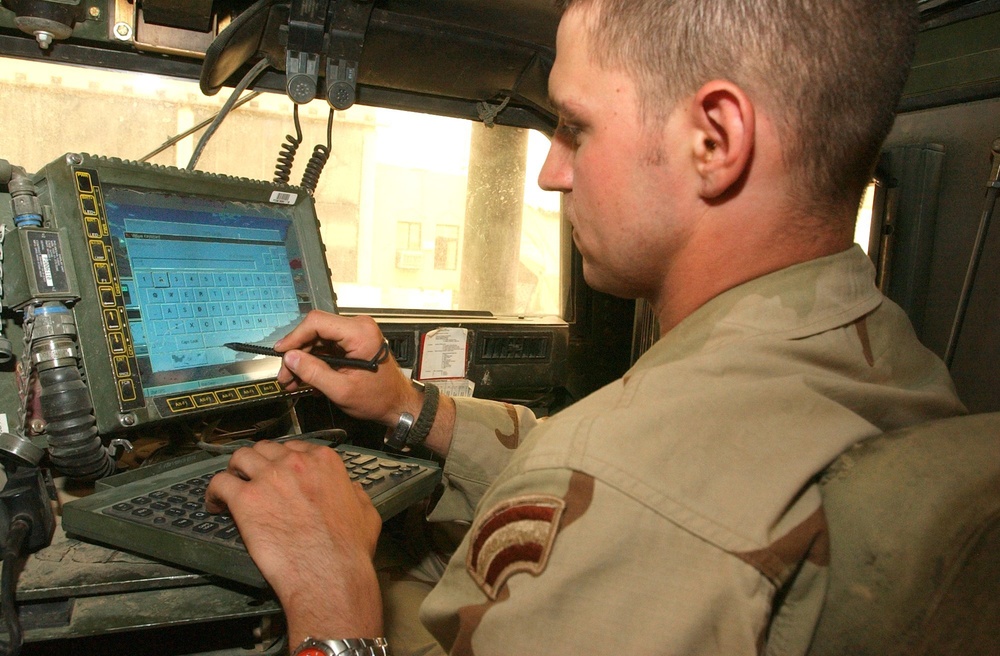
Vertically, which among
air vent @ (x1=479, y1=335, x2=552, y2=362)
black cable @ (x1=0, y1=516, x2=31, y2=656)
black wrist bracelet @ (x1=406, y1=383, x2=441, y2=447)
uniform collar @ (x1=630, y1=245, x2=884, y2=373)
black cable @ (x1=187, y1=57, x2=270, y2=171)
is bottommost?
black cable @ (x1=0, y1=516, x2=31, y2=656)

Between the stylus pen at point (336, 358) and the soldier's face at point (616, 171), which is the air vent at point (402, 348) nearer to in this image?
the stylus pen at point (336, 358)

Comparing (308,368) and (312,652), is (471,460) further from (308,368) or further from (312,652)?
(312,652)

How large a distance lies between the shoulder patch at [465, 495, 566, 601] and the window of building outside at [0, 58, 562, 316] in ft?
3.50

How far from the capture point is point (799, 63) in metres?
0.68

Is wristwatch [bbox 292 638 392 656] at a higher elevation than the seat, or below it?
below

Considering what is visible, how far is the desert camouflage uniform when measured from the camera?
0.52 m

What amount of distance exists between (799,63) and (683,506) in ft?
1.41

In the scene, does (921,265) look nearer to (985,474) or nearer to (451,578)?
(985,474)

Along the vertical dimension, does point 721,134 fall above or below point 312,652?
above

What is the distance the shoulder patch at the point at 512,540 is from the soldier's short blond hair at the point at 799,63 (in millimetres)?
402

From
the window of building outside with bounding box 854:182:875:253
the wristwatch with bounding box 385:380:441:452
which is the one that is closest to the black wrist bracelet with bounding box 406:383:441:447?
the wristwatch with bounding box 385:380:441:452

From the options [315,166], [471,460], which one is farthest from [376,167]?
[471,460]

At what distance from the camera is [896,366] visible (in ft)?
2.35

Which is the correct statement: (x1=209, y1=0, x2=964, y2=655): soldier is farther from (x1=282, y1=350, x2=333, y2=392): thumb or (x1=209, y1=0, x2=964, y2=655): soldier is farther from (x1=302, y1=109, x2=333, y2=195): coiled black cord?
(x1=302, y1=109, x2=333, y2=195): coiled black cord
